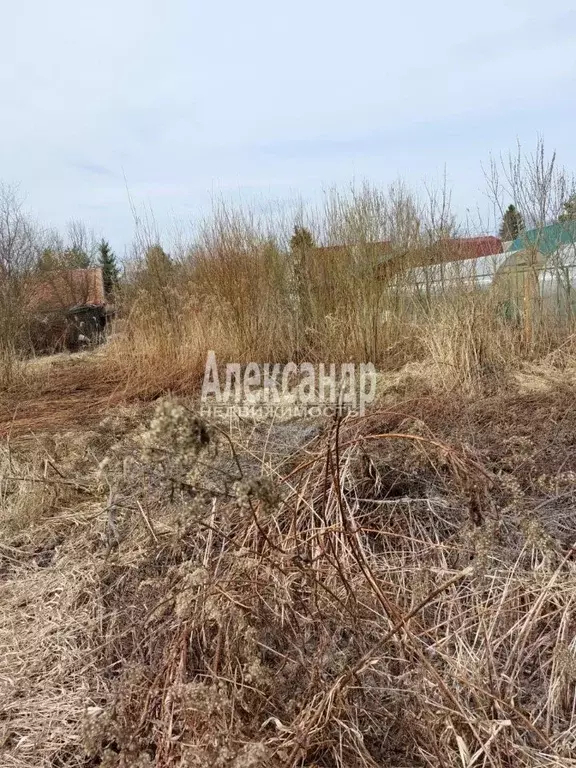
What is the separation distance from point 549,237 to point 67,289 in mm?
13151

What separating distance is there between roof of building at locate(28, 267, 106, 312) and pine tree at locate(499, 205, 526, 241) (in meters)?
9.89

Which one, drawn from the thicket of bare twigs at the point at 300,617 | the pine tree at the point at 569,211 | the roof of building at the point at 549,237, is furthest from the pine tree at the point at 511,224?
the thicket of bare twigs at the point at 300,617

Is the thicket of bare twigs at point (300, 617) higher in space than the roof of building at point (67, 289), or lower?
lower

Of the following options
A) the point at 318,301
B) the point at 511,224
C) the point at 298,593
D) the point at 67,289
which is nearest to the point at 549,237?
the point at 511,224

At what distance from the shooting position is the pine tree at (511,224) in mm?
5951

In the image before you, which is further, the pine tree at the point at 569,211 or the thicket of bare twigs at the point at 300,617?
the pine tree at the point at 569,211

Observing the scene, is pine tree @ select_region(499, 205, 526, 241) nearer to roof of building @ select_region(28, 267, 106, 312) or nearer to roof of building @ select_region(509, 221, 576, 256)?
roof of building @ select_region(509, 221, 576, 256)

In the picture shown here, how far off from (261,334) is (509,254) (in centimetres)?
292

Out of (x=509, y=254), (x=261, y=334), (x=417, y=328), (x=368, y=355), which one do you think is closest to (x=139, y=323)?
(x=261, y=334)

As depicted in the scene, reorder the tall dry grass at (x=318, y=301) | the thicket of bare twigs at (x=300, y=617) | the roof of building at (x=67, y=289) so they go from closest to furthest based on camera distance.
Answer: the thicket of bare twigs at (x=300, y=617)
the tall dry grass at (x=318, y=301)
the roof of building at (x=67, y=289)

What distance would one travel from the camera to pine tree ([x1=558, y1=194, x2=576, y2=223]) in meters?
5.57

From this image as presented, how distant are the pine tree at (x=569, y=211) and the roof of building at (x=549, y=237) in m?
0.04

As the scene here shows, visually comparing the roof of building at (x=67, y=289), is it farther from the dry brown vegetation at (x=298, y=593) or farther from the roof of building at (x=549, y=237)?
the dry brown vegetation at (x=298, y=593)

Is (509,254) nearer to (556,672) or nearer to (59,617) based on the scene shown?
(556,672)
